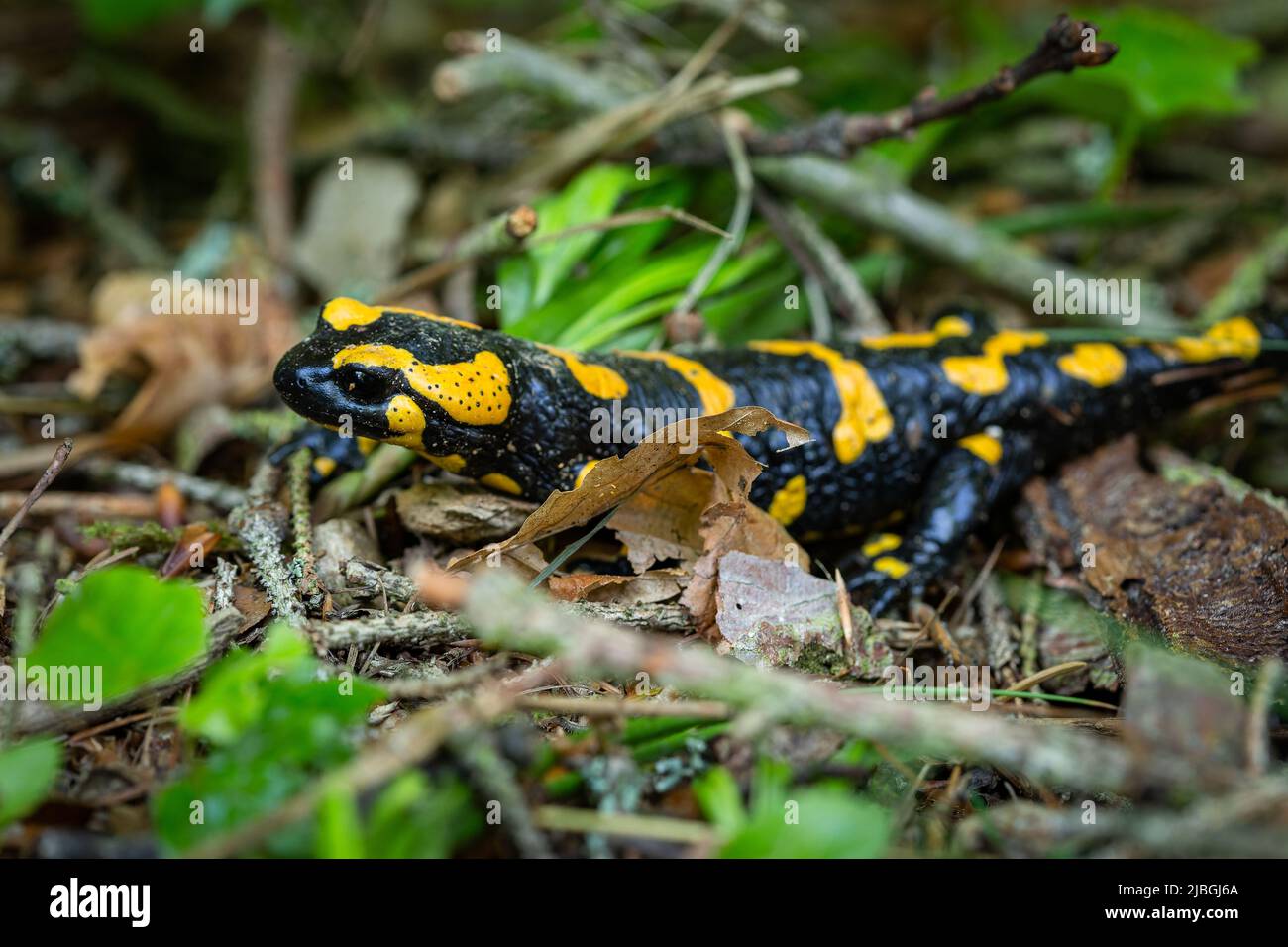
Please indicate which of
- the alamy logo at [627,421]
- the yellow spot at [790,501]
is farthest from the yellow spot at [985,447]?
the alamy logo at [627,421]

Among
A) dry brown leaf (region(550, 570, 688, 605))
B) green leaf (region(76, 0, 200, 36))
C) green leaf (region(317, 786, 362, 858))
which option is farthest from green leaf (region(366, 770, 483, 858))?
green leaf (region(76, 0, 200, 36))

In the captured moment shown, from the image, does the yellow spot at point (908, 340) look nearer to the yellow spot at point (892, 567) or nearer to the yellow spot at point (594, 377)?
the yellow spot at point (892, 567)

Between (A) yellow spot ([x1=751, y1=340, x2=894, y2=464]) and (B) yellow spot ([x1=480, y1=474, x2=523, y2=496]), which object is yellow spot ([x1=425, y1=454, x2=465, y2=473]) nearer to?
(B) yellow spot ([x1=480, y1=474, x2=523, y2=496])

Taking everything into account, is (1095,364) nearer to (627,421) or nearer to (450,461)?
(627,421)

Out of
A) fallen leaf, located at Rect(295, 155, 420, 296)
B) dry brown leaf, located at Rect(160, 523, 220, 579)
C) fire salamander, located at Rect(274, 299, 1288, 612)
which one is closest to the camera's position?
dry brown leaf, located at Rect(160, 523, 220, 579)

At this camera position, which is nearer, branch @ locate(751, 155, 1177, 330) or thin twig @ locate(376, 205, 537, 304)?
thin twig @ locate(376, 205, 537, 304)
